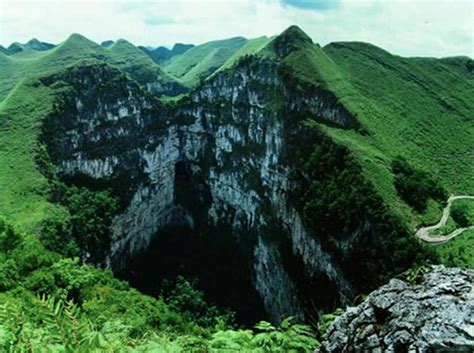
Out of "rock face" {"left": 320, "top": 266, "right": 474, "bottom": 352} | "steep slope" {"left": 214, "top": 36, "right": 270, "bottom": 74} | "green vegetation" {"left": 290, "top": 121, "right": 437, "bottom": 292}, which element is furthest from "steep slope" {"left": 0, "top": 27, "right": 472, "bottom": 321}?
"rock face" {"left": 320, "top": 266, "right": 474, "bottom": 352}

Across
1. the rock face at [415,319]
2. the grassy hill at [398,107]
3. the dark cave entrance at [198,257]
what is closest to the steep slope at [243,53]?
the grassy hill at [398,107]

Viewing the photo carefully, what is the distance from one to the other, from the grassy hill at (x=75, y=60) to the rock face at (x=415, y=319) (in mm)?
102908

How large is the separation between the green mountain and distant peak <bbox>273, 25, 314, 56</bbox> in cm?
38

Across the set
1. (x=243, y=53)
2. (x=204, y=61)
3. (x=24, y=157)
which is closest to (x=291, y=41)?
(x=243, y=53)

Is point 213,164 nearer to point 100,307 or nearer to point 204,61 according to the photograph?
point 100,307

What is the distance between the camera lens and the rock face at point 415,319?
703cm

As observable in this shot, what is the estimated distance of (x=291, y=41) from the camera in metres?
77.0

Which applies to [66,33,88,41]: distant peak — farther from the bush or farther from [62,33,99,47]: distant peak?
the bush

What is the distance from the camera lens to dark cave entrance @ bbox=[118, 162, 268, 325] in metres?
65.9

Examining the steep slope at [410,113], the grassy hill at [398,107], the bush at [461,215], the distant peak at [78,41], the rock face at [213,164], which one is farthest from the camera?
the distant peak at [78,41]

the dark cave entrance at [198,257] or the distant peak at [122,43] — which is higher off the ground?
the distant peak at [122,43]

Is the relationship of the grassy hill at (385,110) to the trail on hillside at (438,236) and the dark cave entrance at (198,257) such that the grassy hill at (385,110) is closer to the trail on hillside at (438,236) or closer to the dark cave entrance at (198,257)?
the trail on hillside at (438,236)

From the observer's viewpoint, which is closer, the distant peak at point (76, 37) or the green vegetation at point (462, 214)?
Answer: the green vegetation at point (462, 214)

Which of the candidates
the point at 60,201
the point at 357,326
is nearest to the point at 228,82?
the point at 60,201
